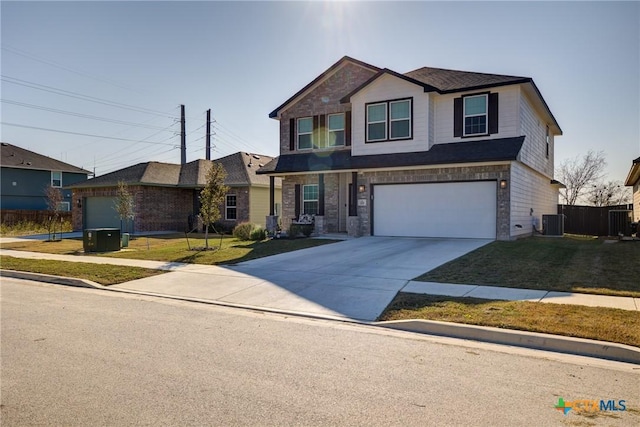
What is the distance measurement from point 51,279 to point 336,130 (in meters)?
13.9

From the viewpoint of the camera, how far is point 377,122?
19609 mm

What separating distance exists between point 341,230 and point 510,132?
8.50 metres

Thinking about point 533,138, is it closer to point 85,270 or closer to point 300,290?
point 300,290

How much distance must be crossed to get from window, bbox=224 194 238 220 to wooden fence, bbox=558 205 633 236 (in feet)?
63.9

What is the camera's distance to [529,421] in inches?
143

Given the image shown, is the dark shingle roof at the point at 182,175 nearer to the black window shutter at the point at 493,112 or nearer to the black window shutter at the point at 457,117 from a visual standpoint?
the black window shutter at the point at 457,117

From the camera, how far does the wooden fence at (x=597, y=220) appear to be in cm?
2170

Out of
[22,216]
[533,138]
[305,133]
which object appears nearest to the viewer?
[533,138]

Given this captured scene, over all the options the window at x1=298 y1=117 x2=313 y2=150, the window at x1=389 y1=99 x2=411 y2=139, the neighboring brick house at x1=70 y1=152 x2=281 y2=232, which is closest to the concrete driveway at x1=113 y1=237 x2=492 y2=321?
the window at x1=389 y1=99 x2=411 y2=139

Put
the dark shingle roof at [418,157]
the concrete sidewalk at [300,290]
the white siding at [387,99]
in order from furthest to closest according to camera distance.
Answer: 1. the white siding at [387,99]
2. the dark shingle roof at [418,157]
3. the concrete sidewalk at [300,290]

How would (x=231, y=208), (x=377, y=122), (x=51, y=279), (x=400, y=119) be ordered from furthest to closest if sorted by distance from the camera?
(x=231, y=208), (x=377, y=122), (x=400, y=119), (x=51, y=279)

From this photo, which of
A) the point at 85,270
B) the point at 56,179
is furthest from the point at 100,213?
the point at 85,270

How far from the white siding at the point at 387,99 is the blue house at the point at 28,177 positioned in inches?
1175

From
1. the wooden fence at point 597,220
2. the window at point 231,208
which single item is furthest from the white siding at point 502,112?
the window at point 231,208
